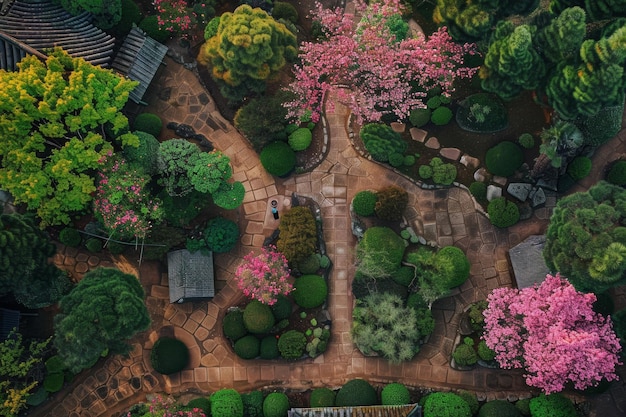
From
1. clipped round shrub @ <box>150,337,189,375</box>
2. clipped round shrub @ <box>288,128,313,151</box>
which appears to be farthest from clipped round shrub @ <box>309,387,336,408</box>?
clipped round shrub @ <box>288,128,313,151</box>

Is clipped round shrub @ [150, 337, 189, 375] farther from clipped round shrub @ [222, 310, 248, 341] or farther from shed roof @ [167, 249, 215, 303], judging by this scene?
clipped round shrub @ [222, 310, 248, 341]

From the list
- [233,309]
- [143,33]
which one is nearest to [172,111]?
[143,33]

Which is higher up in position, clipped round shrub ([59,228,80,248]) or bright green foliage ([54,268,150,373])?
clipped round shrub ([59,228,80,248])

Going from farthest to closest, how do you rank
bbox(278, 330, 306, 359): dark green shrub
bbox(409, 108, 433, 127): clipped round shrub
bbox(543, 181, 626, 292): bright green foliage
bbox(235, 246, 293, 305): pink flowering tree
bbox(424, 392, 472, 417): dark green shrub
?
bbox(409, 108, 433, 127): clipped round shrub
bbox(278, 330, 306, 359): dark green shrub
bbox(235, 246, 293, 305): pink flowering tree
bbox(424, 392, 472, 417): dark green shrub
bbox(543, 181, 626, 292): bright green foliage

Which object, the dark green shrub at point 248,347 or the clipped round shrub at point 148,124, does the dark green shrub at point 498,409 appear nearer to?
the dark green shrub at point 248,347

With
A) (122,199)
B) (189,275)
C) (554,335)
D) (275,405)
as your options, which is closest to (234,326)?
(189,275)
